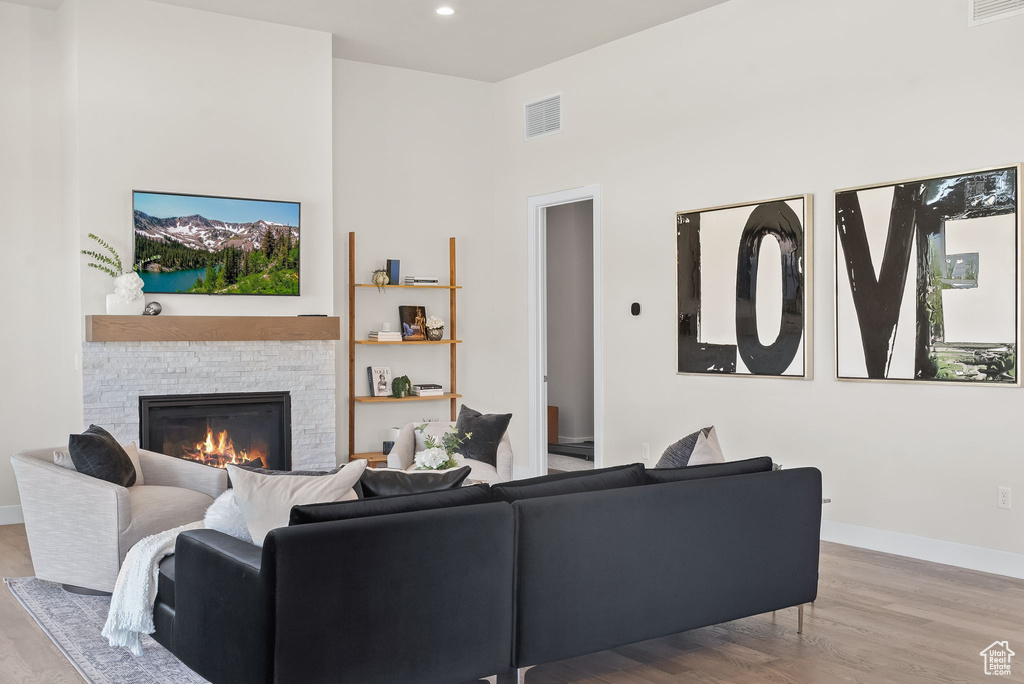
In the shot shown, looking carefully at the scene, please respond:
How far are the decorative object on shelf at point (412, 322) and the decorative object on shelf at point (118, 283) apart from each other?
2239 millimetres

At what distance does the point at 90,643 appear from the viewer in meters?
3.59

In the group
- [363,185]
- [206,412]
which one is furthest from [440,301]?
[206,412]

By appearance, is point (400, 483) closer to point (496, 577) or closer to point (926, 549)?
point (496, 577)

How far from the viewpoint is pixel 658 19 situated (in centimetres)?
636

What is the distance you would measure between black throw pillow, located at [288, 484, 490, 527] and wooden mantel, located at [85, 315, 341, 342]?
3.45 meters

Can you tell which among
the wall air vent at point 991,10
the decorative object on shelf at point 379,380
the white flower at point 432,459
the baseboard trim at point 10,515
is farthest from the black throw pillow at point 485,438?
the wall air vent at point 991,10

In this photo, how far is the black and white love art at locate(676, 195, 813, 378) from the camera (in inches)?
219

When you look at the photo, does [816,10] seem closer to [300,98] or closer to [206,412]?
[300,98]

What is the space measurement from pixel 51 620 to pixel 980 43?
532cm

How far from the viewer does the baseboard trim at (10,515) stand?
606 cm

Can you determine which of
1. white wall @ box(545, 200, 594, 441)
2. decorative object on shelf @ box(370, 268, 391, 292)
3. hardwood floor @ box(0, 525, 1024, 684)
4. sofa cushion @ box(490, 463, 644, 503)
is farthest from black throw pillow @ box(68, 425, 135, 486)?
white wall @ box(545, 200, 594, 441)

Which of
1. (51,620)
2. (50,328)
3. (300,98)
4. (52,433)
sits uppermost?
(300,98)

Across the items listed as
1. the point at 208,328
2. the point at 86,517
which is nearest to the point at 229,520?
the point at 86,517

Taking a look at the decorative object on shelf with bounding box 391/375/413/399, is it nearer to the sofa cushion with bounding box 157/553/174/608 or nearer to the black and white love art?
the black and white love art
